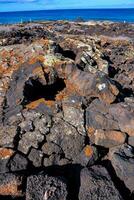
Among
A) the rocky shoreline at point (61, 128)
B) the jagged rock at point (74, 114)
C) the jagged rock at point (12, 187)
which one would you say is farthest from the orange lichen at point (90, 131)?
the jagged rock at point (12, 187)

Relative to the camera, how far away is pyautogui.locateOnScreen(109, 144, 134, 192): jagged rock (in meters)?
8.54

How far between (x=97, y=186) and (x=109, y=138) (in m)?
2.47

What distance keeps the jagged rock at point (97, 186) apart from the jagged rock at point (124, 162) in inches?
24.2

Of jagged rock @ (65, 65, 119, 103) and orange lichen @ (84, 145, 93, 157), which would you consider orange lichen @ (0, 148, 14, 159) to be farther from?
jagged rock @ (65, 65, 119, 103)

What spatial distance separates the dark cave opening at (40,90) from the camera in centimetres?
1134

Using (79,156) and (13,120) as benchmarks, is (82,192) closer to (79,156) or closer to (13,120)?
(79,156)

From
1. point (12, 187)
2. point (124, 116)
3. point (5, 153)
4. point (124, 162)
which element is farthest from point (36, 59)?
point (12, 187)

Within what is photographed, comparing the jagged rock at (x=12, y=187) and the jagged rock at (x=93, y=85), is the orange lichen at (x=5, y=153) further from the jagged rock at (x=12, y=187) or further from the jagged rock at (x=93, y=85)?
the jagged rock at (x=93, y=85)

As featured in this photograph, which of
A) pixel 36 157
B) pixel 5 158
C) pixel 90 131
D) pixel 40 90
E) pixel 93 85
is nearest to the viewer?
pixel 5 158

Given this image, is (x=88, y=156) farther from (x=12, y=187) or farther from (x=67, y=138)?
(x=12, y=187)

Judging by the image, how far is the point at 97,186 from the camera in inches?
305

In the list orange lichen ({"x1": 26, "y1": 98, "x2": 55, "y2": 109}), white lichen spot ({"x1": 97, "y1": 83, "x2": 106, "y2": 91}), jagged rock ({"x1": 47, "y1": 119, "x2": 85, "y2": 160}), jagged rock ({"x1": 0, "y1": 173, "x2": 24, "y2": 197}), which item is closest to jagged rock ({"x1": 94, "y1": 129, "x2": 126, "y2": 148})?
jagged rock ({"x1": 47, "y1": 119, "x2": 85, "y2": 160})

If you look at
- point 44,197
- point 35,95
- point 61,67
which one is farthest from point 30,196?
point 61,67

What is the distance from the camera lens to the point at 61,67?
12.1 meters
